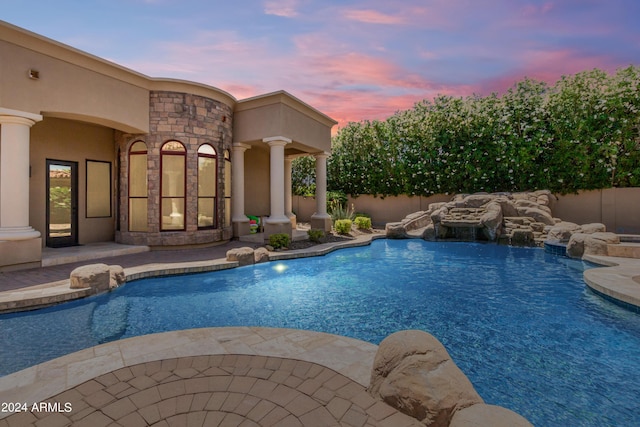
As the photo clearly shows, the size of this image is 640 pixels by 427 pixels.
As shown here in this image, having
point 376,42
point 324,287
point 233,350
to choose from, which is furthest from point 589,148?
point 233,350

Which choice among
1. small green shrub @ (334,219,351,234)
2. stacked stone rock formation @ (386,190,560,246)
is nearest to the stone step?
stacked stone rock formation @ (386,190,560,246)

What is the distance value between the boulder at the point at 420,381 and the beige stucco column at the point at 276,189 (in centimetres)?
919

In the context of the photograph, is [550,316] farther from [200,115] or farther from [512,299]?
[200,115]

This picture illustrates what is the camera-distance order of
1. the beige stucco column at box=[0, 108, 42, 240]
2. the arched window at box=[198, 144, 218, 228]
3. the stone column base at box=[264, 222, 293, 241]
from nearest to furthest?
the beige stucco column at box=[0, 108, 42, 240] < the arched window at box=[198, 144, 218, 228] < the stone column base at box=[264, 222, 293, 241]

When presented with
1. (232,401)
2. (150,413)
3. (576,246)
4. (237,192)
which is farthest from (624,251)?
(237,192)

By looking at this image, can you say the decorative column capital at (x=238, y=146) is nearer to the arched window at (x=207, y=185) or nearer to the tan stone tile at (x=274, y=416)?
the arched window at (x=207, y=185)

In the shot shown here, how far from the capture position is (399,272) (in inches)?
329

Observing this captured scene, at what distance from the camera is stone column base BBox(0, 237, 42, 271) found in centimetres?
703

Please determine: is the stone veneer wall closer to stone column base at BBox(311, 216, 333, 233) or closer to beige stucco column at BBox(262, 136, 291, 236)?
beige stucco column at BBox(262, 136, 291, 236)

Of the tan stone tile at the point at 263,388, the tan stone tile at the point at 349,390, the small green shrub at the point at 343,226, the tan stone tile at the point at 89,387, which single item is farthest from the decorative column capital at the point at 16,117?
the small green shrub at the point at 343,226

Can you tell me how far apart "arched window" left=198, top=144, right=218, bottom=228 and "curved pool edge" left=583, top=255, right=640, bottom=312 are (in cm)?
1036

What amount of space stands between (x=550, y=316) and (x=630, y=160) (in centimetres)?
1393

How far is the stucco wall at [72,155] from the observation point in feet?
29.8

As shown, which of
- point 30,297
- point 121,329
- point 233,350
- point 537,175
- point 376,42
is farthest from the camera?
point 537,175
